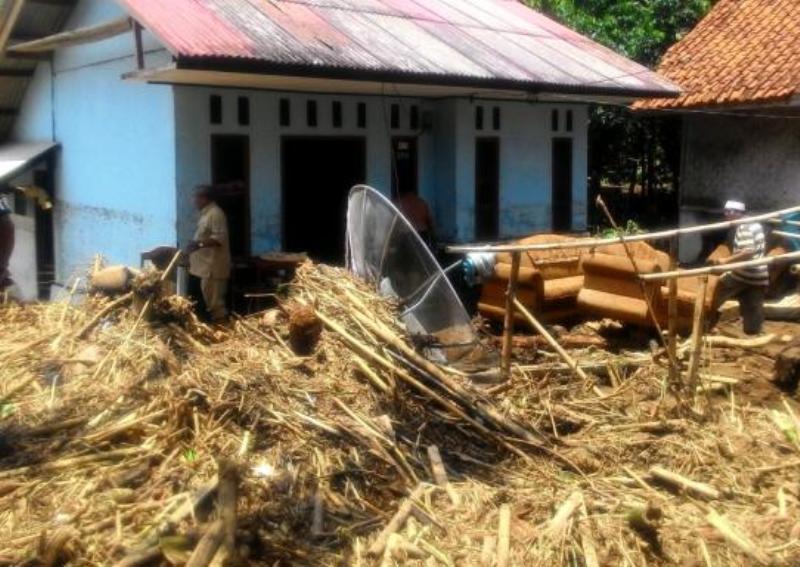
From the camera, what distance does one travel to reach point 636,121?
66.7ft

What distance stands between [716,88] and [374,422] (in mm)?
10850

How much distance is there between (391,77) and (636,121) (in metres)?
10.7

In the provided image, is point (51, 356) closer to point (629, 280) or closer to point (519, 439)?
point (519, 439)

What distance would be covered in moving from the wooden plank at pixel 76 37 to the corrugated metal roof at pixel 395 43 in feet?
2.59

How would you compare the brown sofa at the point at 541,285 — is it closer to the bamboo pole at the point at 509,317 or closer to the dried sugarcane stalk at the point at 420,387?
the bamboo pole at the point at 509,317

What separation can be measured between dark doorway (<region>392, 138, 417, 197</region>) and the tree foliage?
6.57 m

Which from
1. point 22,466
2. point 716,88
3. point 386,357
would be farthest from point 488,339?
point 716,88

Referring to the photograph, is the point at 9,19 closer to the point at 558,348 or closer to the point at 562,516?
the point at 558,348

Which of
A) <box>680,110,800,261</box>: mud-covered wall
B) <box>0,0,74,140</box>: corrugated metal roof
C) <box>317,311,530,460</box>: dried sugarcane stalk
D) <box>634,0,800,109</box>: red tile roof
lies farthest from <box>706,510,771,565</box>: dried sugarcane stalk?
<box>680,110,800,261</box>: mud-covered wall

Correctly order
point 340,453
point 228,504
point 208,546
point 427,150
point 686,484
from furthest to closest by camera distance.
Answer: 1. point 427,150
2. point 686,484
3. point 340,453
4. point 228,504
5. point 208,546

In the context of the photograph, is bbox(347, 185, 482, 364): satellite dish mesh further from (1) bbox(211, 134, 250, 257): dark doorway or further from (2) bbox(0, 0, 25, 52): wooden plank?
(2) bbox(0, 0, 25, 52): wooden plank

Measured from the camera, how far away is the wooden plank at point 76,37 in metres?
11.1

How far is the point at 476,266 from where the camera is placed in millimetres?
10695

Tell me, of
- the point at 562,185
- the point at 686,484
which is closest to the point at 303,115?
the point at 562,185
